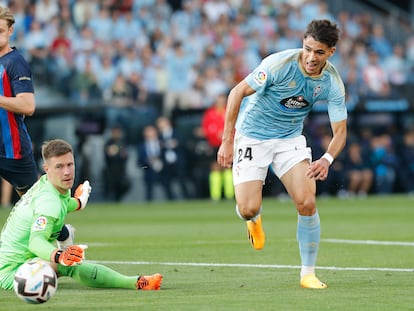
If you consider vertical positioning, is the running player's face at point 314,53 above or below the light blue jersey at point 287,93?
above

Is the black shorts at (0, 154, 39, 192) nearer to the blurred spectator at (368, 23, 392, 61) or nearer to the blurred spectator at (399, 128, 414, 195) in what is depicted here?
the blurred spectator at (399, 128, 414, 195)

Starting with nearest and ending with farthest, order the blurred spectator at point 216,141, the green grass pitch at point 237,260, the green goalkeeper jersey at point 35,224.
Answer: the green grass pitch at point 237,260 → the green goalkeeper jersey at point 35,224 → the blurred spectator at point 216,141

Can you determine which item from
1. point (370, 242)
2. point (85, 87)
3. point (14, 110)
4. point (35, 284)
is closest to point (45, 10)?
point (85, 87)

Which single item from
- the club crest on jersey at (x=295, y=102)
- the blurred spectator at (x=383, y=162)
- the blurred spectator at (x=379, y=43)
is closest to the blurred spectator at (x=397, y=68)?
the blurred spectator at (x=379, y=43)

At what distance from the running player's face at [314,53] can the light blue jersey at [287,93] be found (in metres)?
0.21

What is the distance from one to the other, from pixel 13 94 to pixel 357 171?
19.8 m

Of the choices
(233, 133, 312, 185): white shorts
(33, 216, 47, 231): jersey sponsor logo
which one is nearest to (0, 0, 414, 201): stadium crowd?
(233, 133, 312, 185): white shorts

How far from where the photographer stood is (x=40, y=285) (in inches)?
321

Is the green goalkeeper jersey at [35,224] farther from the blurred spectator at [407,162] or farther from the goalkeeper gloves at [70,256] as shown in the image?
the blurred spectator at [407,162]

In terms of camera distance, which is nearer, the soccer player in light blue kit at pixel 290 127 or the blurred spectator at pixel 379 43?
the soccer player in light blue kit at pixel 290 127

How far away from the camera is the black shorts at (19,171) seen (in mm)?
10414

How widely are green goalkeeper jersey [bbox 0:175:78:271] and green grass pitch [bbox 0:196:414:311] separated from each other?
0.38m

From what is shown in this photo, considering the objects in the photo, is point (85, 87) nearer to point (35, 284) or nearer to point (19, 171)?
point (19, 171)

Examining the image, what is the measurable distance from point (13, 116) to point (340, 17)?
2306 centimetres
